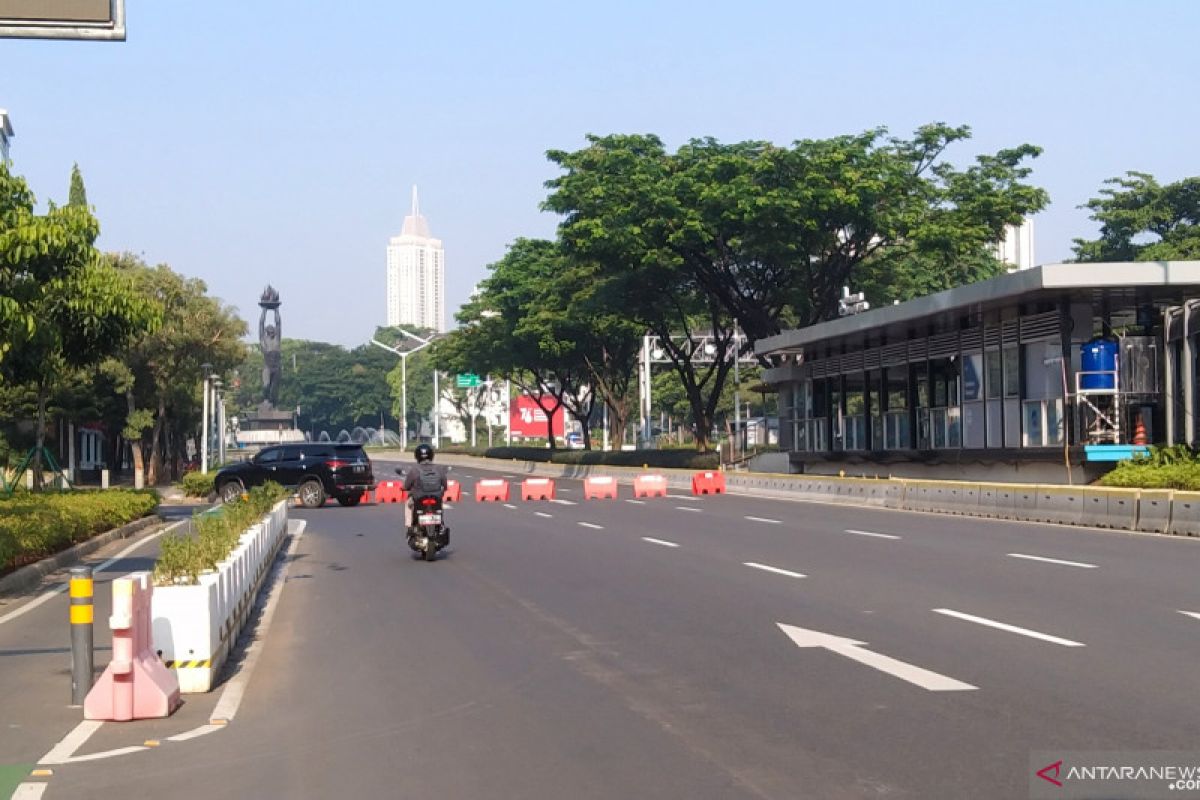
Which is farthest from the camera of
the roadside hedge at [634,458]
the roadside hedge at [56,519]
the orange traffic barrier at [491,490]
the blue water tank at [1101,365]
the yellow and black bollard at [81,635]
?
the roadside hedge at [634,458]

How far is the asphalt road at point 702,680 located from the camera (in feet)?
24.1

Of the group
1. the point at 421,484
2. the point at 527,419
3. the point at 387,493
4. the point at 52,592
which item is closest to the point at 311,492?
the point at 387,493

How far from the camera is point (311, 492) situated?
135ft

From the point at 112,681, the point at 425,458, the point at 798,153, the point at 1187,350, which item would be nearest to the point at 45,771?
the point at 112,681

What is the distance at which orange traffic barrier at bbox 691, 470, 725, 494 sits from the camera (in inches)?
1845

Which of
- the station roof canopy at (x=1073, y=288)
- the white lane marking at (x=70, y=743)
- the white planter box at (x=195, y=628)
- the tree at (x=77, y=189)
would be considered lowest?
the white lane marking at (x=70, y=743)

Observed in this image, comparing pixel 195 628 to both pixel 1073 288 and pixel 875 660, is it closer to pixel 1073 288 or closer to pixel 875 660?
pixel 875 660

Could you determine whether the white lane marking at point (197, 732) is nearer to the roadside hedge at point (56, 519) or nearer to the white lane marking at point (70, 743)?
the white lane marking at point (70, 743)

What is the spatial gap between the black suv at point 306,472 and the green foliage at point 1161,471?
20770mm

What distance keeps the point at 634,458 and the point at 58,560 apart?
44.9m

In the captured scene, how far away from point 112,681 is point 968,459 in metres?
33.8

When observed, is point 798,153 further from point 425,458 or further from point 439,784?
point 439,784

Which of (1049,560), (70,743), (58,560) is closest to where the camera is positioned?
(70,743)

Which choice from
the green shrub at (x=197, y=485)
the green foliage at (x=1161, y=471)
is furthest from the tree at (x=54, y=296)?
the green shrub at (x=197, y=485)
